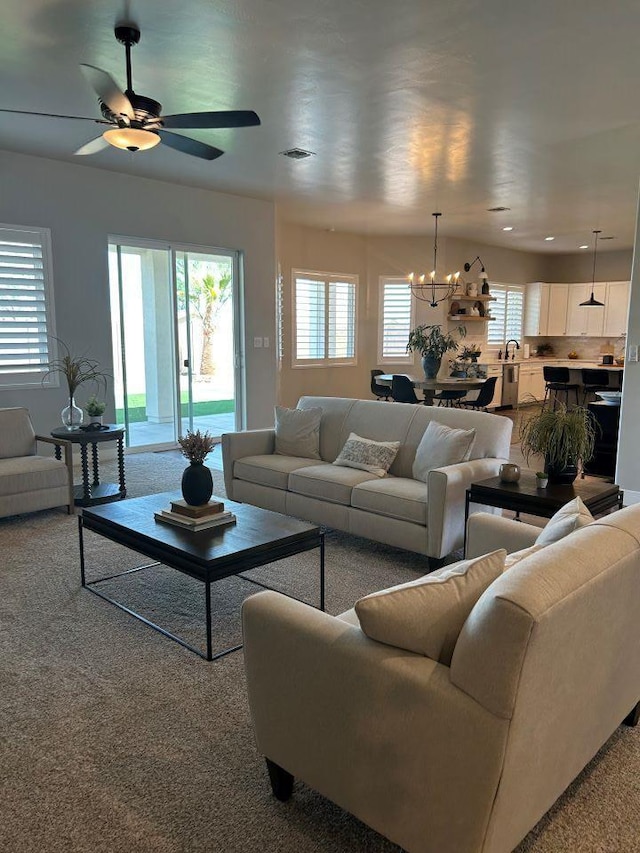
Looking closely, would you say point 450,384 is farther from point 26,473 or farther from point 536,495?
point 26,473

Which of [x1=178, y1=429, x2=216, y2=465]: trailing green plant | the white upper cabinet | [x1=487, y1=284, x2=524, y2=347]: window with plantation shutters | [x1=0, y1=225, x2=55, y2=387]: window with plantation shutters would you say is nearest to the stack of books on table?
[x1=178, y1=429, x2=216, y2=465]: trailing green plant

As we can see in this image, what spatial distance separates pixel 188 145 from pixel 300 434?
2.10 metres

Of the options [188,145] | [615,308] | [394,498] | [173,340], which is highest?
[188,145]

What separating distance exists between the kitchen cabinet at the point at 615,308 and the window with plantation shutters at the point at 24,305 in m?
9.67

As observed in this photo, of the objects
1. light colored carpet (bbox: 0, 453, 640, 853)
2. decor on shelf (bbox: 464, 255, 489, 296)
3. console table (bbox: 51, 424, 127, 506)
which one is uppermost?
decor on shelf (bbox: 464, 255, 489, 296)

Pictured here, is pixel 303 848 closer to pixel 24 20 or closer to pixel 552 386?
pixel 24 20

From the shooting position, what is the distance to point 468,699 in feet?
4.61

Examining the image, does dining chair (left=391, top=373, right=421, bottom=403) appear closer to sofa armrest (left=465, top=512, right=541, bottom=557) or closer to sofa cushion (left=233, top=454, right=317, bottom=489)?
sofa cushion (left=233, top=454, right=317, bottom=489)

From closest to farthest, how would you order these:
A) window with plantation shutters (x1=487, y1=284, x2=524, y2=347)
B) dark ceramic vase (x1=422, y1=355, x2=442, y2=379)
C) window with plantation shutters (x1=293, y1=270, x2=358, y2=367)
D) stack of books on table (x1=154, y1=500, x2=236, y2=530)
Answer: stack of books on table (x1=154, y1=500, x2=236, y2=530) < dark ceramic vase (x1=422, y1=355, x2=442, y2=379) < window with plantation shutters (x1=293, y1=270, x2=358, y2=367) < window with plantation shutters (x1=487, y1=284, x2=524, y2=347)

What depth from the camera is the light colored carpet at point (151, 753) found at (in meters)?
1.80

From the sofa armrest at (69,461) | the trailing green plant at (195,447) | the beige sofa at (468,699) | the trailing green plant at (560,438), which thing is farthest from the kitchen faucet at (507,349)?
the beige sofa at (468,699)

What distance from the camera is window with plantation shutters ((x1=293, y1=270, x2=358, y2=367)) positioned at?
31.7 ft

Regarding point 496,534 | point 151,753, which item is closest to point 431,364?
point 496,534

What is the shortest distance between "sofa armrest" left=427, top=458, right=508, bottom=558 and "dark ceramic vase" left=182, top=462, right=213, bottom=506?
4.05ft
